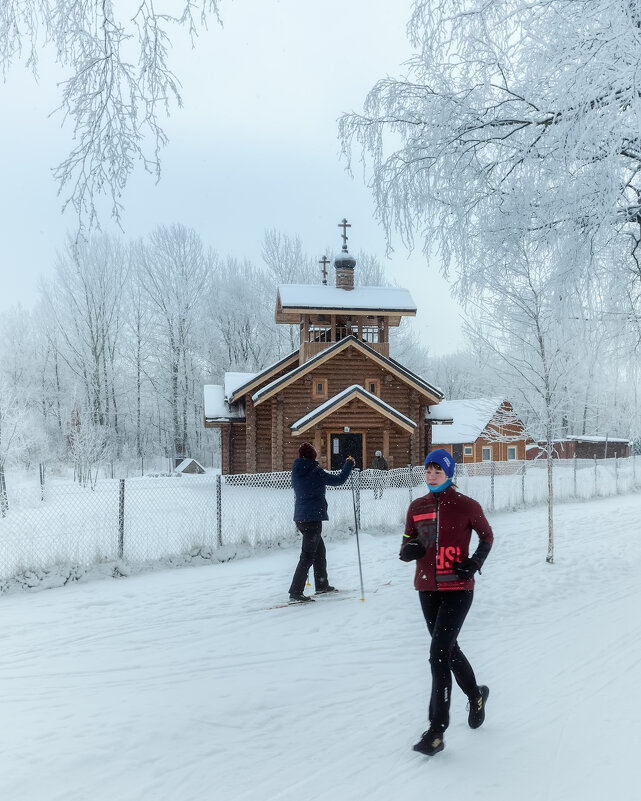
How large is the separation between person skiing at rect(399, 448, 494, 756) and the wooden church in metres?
17.9

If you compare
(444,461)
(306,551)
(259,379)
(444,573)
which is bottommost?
(306,551)

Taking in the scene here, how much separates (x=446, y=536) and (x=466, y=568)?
0.76 feet

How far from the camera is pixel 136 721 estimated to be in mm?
4262

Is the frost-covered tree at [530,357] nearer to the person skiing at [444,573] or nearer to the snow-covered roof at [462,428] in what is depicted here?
the person skiing at [444,573]

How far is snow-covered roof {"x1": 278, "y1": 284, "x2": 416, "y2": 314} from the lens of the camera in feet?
81.9

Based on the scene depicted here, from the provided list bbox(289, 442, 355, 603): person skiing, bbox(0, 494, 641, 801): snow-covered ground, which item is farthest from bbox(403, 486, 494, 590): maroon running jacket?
bbox(289, 442, 355, 603): person skiing

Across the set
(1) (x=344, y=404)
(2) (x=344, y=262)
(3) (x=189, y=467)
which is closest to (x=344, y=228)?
(2) (x=344, y=262)

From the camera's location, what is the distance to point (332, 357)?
24.2 metres

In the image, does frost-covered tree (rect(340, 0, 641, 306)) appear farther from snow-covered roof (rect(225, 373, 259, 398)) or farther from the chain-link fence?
snow-covered roof (rect(225, 373, 259, 398))

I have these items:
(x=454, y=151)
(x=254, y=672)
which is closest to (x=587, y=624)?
(x=254, y=672)

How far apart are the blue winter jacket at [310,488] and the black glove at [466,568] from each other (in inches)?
141

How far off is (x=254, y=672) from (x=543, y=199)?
4944 millimetres

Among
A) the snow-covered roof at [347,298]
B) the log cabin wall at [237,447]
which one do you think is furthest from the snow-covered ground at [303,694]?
the snow-covered roof at [347,298]

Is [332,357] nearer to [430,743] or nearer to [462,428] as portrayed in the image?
[462,428]
